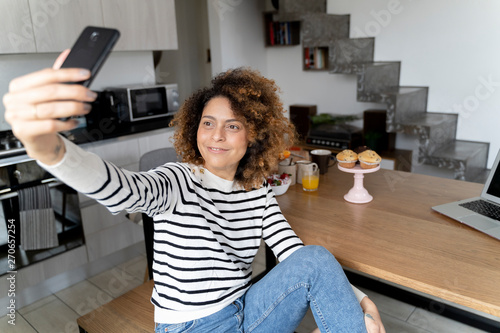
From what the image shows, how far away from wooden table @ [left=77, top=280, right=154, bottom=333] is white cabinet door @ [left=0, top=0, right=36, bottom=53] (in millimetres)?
1831

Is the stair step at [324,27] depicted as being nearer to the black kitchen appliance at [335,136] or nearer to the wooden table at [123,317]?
the black kitchen appliance at [335,136]

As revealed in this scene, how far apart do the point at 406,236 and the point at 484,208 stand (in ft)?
1.24

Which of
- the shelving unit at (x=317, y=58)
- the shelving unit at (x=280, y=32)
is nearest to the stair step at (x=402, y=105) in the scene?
the shelving unit at (x=317, y=58)

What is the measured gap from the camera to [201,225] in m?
1.18

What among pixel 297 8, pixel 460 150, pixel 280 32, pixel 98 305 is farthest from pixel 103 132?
pixel 460 150

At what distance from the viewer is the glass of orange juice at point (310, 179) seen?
174 cm

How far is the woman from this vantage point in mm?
1089

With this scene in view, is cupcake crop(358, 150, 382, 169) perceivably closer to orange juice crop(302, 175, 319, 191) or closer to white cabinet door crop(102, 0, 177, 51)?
orange juice crop(302, 175, 319, 191)

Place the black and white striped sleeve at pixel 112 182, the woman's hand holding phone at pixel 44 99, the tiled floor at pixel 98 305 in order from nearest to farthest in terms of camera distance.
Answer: the woman's hand holding phone at pixel 44 99, the black and white striped sleeve at pixel 112 182, the tiled floor at pixel 98 305

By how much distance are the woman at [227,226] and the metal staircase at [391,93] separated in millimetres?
2067

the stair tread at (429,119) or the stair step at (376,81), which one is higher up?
the stair step at (376,81)

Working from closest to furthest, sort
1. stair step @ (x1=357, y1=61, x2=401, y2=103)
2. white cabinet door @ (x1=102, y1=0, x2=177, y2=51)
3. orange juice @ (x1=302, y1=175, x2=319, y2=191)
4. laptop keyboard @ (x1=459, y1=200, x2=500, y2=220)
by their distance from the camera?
A: 1. laptop keyboard @ (x1=459, y1=200, x2=500, y2=220)
2. orange juice @ (x1=302, y1=175, x2=319, y2=191)
3. white cabinet door @ (x1=102, y1=0, x2=177, y2=51)
4. stair step @ (x1=357, y1=61, x2=401, y2=103)

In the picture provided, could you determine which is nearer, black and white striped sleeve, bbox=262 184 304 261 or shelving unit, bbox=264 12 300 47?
black and white striped sleeve, bbox=262 184 304 261

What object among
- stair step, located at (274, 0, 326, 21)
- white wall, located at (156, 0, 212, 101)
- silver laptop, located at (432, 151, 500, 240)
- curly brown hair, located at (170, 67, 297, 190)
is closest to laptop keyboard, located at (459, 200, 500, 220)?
silver laptop, located at (432, 151, 500, 240)
